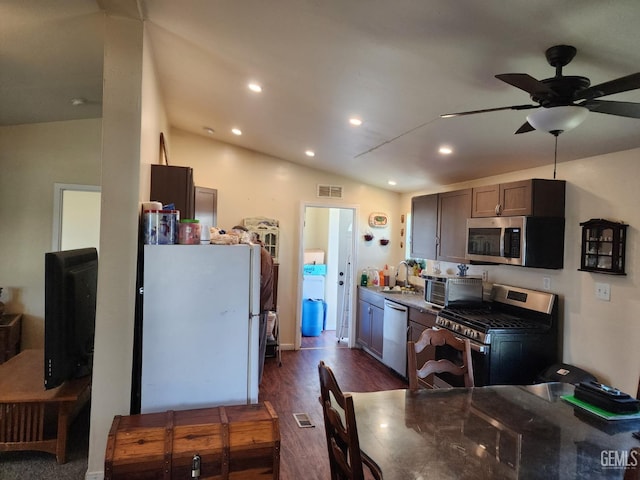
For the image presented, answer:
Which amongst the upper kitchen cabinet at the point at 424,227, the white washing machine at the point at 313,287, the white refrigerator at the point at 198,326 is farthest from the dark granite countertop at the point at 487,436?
the white washing machine at the point at 313,287

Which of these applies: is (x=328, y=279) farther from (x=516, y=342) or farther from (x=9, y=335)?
(x=9, y=335)

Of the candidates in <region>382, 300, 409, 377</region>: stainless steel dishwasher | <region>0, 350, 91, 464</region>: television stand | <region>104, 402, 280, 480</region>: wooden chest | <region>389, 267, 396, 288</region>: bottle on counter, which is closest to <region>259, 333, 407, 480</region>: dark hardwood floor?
<region>382, 300, 409, 377</region>: stainless steel dishwasher

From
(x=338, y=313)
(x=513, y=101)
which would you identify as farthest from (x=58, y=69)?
(x=338, y=313)

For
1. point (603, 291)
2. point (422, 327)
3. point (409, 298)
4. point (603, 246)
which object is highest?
point (603, 246)

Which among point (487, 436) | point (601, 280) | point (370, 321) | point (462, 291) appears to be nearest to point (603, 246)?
point (601, 280)

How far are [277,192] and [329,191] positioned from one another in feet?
2.47

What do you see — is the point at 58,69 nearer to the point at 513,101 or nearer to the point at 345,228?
the point at 513,101

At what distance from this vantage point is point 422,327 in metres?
4.06

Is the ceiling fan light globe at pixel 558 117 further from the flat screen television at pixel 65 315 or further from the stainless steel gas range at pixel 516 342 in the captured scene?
the flat screen television at pixel 65 315

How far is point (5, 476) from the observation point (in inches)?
93.5

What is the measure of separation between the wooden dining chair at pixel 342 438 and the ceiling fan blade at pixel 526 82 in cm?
128

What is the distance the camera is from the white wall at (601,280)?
258cm

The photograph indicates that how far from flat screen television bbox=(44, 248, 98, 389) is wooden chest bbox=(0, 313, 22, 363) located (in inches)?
68.8

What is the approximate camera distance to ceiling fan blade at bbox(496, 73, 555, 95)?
1460 millimetres
